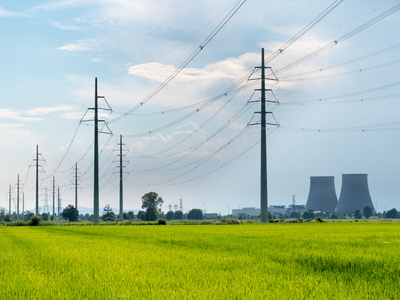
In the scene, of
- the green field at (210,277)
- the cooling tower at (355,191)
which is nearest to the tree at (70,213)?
the cooling tower at (355,191)

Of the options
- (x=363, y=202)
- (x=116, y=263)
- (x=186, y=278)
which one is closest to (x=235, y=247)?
(x=116, y=263)

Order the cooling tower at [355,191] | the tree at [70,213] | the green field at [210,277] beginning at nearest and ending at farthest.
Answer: the green field at [210,277]
the tree at [70,213]
the cooling tower at [355,191]

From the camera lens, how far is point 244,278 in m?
9.15

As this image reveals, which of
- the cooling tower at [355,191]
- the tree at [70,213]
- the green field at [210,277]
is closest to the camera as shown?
the green field at [210,277]

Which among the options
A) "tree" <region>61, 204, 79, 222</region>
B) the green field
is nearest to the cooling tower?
"tree" <region>61, 204, 79, 222</region>

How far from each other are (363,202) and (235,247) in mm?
179065

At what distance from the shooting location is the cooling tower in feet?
598

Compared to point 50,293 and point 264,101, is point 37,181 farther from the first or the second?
point 50,293

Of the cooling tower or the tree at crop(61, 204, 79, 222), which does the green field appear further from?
the cooling tower

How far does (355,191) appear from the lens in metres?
185

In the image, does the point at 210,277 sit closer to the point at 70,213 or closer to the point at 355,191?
the point at 70,213

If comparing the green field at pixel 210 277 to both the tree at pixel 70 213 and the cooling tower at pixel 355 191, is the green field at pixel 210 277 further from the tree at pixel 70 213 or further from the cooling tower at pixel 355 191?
the cooling tower at pixel 355 191

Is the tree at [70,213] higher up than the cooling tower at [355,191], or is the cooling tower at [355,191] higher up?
the cooling tower at [355,191]

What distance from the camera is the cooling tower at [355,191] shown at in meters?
Result: 182
